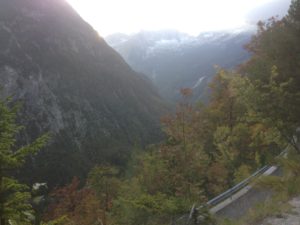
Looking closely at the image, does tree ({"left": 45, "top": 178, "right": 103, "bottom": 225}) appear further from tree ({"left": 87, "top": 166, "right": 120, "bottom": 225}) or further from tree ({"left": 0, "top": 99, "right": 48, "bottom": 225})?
tree ({"left": 0, "top": 99, "right": 48, "bottom": 225})

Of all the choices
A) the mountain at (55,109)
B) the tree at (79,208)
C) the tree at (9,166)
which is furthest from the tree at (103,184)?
→ the mountain at (55,109)

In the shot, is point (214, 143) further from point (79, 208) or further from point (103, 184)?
point (79, 208)

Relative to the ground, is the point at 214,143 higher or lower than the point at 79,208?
higher

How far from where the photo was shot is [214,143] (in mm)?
28219

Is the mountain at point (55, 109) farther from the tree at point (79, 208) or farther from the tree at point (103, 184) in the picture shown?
the tree at point (103, 184)

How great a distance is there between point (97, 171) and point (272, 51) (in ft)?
80.0

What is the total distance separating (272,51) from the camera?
1778 cm

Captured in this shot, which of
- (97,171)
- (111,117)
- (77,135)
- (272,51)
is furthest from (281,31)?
(111,117)

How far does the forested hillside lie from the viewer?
10.9 m

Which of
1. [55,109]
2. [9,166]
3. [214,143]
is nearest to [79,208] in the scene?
[214,143]

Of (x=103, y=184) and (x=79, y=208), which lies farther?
(x=79, y=208)

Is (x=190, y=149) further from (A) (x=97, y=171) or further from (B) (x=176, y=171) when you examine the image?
(A) (x=97, y=171)

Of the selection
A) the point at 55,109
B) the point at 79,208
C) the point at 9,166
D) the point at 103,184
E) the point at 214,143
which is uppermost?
the point at 9,166

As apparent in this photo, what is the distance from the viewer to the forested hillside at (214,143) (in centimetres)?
1091
